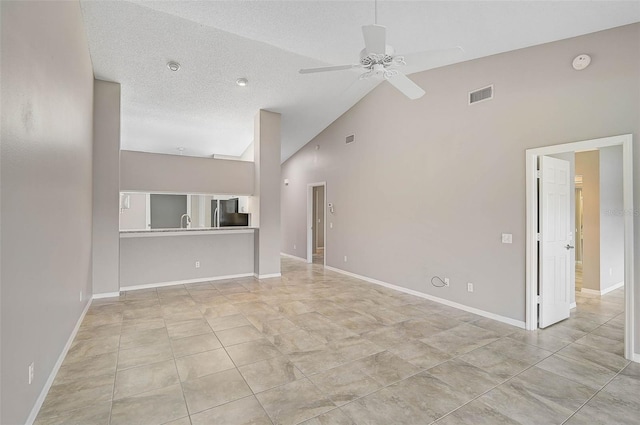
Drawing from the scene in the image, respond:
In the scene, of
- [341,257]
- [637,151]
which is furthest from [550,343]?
[341,257]

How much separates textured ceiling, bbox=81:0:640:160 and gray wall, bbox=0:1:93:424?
854 millimetres

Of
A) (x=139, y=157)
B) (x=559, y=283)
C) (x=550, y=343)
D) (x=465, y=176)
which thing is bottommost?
(x=550, y=343)

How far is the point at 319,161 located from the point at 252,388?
19.6 feet

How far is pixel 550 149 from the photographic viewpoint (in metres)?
3.43

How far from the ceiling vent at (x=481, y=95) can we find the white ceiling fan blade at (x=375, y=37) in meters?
2.39

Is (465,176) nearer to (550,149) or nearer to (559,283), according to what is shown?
(550,149)

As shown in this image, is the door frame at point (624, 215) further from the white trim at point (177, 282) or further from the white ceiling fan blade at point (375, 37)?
the white trim at point (177, 282)

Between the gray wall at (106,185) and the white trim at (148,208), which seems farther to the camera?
the white trim at (148,208)

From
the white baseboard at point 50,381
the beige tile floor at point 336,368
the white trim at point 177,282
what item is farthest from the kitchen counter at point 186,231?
the white baseboard at point 50,381

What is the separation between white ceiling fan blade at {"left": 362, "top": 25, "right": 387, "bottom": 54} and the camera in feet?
7.16

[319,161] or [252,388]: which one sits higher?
[319,161]

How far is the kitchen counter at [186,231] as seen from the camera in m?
5.17

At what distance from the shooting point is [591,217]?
5.12 meters

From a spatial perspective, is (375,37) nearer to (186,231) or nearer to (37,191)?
(37,191)
